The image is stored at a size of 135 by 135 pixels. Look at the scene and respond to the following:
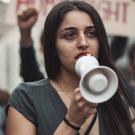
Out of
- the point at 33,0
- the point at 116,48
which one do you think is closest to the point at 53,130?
the point at 33,0

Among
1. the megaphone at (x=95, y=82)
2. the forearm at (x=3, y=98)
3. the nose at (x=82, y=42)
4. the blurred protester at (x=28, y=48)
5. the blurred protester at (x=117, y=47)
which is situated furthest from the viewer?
the blurred protester at (x=117, y=47)

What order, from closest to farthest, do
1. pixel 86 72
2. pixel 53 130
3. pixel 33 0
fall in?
pixel 86 72 < pixel 53 130 < pixel 33 0

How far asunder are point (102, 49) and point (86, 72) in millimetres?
505

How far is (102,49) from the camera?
9.14ft

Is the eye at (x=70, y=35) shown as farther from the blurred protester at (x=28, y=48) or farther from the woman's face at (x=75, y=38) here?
the blurred protester at (x=28, y=48)

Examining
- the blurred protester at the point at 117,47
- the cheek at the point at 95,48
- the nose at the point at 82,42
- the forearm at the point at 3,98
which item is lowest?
the forearm at the point at 3,98

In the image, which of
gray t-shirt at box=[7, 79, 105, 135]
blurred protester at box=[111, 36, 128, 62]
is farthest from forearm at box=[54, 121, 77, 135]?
blurred protester at box=[111, 36, 128, 62]

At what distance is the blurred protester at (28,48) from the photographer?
153 inches

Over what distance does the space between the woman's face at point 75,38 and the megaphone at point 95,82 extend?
234 mm

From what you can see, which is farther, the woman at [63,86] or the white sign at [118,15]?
the white sign at [118,15]

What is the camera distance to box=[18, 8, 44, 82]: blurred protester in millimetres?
3879

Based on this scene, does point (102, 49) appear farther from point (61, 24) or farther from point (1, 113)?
point (1, 113)

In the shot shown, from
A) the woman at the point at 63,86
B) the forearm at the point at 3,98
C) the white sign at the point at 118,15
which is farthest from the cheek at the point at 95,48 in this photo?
the white sign at the point at 118,15

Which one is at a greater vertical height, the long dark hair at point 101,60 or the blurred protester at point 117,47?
the long dark hair at point 101,60
